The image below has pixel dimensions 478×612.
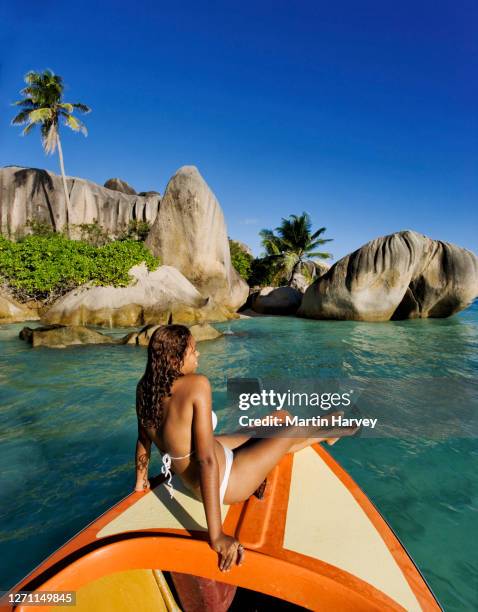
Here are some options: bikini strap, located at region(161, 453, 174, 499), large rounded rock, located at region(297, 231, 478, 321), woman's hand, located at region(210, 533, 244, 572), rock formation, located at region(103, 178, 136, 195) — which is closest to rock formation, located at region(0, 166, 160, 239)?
rock formation, located at region(103, 178, 136, 195)

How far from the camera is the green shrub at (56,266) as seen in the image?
1426 centimetres

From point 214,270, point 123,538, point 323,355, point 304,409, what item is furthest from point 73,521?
point 214,270

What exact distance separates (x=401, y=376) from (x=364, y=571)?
624 centimetres

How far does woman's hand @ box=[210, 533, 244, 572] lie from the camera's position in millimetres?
1536

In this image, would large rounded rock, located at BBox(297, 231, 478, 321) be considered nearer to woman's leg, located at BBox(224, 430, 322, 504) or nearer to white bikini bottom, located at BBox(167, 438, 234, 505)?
woman's leg, located at BBox(224, 430, 322, 504)

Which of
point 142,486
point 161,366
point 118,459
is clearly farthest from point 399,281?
point 161,366

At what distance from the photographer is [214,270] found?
19578 millimetres

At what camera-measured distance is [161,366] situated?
1.76 metres

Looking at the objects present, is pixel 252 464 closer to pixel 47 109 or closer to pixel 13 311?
pixel 13 311

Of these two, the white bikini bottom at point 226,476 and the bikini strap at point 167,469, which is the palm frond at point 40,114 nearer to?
the bikini strap at point 167,469

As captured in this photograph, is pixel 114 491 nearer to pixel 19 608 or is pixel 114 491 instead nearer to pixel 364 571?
pixel 19 608

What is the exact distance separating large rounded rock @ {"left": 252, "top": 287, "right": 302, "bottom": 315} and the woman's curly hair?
20.0 meters

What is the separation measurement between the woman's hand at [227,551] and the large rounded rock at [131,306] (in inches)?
486

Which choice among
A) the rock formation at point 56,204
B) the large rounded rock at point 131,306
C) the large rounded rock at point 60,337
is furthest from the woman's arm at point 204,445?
the rock formation at point 56,204
